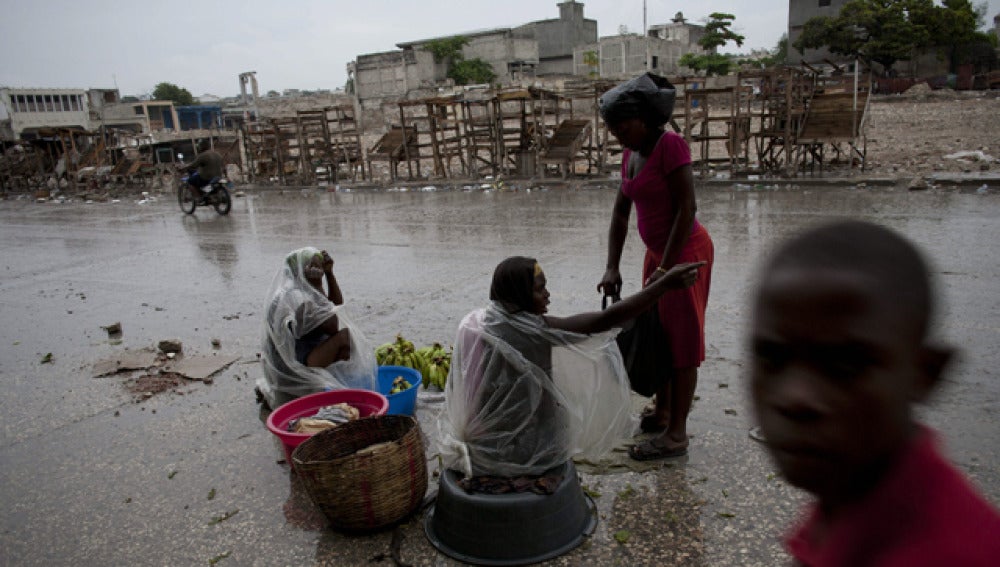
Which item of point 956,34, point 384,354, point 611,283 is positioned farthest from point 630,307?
point 956,34

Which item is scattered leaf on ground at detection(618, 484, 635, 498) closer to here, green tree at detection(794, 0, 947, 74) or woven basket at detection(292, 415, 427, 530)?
woven basket at detection(292, 415, 427, 530)

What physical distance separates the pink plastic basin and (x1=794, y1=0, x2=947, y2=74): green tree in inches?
1577

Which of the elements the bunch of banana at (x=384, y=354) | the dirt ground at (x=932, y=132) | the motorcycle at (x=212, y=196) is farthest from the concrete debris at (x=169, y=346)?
the dirt ground at (x=932, y=132)

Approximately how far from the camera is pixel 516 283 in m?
2.71

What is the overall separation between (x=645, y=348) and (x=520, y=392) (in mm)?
747

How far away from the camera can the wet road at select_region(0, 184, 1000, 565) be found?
2910 millimetres

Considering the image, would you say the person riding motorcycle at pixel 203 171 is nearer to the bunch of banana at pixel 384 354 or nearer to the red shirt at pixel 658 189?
the bunch of banana at pixel 384 354

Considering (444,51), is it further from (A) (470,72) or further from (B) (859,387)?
(B) (859,387)

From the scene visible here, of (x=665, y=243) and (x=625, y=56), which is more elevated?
(x=625, y=56)

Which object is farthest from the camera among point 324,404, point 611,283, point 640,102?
point 324,404

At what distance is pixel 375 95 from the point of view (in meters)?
45.8

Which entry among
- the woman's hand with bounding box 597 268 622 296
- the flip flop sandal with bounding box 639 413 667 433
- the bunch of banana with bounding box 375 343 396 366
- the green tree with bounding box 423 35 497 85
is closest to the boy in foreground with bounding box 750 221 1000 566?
the woman's hand with bounding box 597 268 622 296

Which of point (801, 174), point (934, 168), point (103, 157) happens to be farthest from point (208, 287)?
point (103, 157)

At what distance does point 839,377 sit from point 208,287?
26.6 ft
